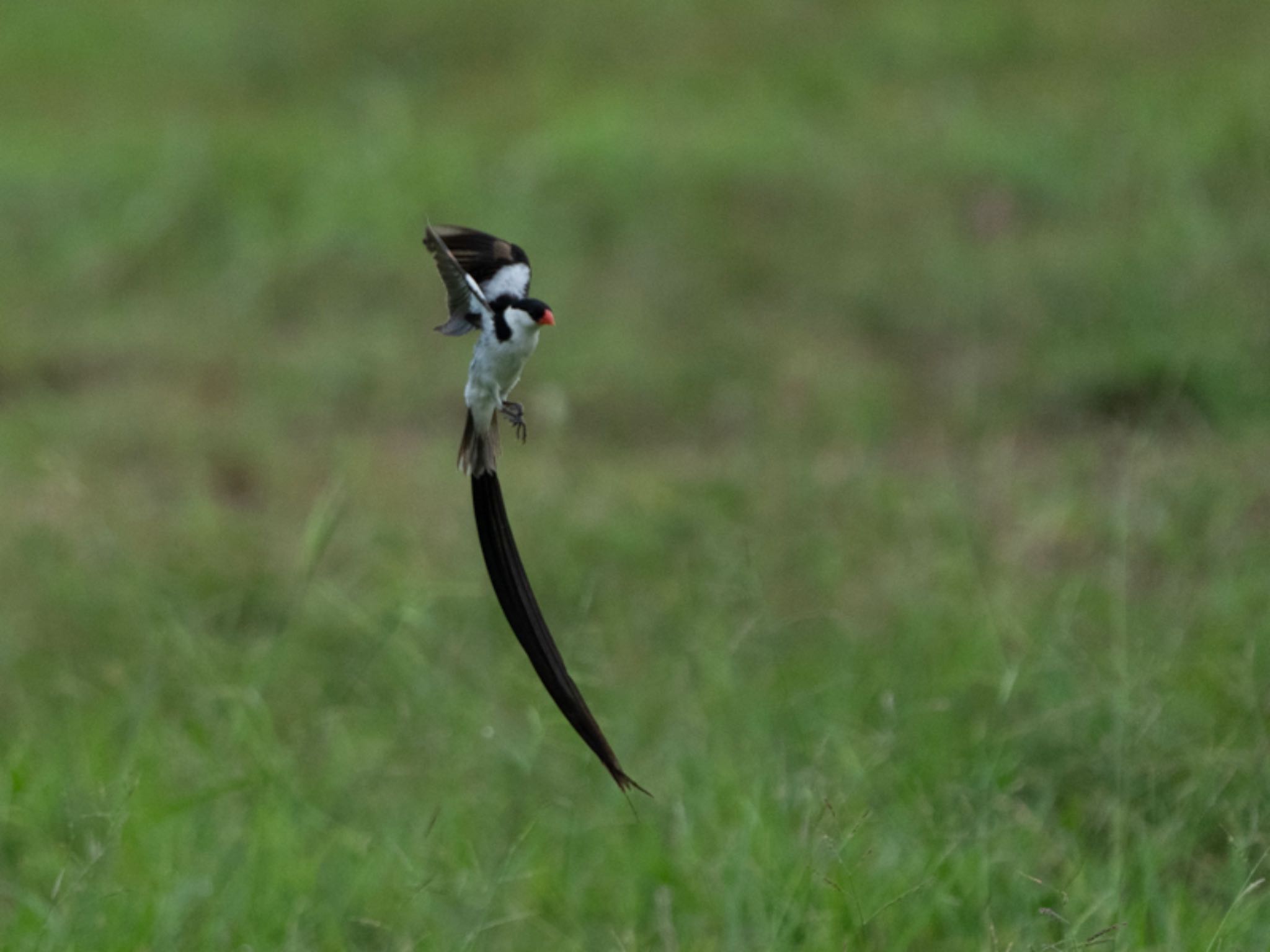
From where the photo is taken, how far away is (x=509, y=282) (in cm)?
132

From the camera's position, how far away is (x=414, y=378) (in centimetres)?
516

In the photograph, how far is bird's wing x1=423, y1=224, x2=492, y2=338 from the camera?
45.9 inches

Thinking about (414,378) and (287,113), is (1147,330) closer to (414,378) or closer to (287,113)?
(414,378)

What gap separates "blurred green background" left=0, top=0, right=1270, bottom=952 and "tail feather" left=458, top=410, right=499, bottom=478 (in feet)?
2.10

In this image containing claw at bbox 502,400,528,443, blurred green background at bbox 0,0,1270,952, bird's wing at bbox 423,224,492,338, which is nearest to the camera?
bird's wing at bbox 423,224,492,338

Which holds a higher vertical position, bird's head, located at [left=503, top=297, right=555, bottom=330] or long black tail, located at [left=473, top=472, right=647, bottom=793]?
bird's head, located at [left=503, top=297, right=555, bottom=330]

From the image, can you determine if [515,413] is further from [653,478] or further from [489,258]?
[653,478]

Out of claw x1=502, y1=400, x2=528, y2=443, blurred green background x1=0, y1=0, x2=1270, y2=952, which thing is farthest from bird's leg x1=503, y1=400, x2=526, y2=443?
blurred green background x1=0, y1=0, x2=1270, y2=952

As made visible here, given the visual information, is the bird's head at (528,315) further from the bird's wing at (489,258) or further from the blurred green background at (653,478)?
the blurred green background at (653,478)

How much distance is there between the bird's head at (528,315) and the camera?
121cm

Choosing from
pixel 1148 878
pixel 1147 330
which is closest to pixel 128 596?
pixel 1148 878

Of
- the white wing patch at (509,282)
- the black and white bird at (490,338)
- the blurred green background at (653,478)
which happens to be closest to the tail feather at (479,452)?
the black and white bird at (490,338)

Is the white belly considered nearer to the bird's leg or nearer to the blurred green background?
the bird's leg

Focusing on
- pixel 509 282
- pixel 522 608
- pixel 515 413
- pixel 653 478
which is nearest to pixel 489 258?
pixel 509 282
